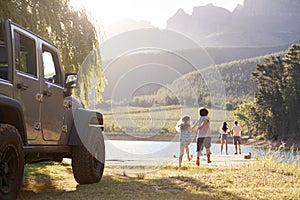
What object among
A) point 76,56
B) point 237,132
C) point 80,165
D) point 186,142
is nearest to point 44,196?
point 80,165

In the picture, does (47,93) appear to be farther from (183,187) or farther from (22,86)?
(183,187)

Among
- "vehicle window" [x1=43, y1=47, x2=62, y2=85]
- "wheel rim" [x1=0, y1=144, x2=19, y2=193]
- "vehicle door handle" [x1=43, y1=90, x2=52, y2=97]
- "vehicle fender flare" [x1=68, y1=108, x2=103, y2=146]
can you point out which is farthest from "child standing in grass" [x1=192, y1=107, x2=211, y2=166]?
"wheel rim" [x1=0, y1=144, x2=19, y2=193]

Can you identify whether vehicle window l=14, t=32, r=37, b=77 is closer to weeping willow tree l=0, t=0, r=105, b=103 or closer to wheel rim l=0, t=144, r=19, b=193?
wheel rim l=0, t=144, r=19, b=193

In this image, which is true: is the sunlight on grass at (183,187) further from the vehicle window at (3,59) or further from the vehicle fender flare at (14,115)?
the vehicle window at (3,59)

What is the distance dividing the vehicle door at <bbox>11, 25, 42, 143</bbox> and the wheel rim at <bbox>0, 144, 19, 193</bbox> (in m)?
0.54

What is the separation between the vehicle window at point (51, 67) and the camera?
21.6 feet

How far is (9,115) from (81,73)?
8.37 m

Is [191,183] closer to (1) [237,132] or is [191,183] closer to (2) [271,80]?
(1) [237,132]

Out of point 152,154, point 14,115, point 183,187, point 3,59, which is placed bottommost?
point 152,154

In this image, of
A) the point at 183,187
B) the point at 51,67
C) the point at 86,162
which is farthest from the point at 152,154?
the point at 51,67

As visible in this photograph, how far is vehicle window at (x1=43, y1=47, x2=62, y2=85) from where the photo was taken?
6.60 meters

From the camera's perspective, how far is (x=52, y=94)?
6.45 m

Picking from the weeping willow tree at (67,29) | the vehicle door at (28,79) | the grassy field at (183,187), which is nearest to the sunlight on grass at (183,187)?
the grassy field at (183,187)

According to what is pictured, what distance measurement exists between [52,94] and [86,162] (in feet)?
4.60
